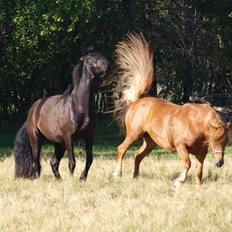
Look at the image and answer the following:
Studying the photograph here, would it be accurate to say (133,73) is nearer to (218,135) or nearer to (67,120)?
(67,120)

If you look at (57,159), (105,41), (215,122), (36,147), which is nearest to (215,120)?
(215,122)

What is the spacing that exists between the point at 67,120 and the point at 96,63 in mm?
1029

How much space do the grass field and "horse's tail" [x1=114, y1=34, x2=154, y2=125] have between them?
4.59ft

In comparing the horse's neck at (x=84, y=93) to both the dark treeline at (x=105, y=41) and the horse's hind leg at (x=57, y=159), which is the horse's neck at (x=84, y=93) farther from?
the dark treeline at (x=105, y=41)

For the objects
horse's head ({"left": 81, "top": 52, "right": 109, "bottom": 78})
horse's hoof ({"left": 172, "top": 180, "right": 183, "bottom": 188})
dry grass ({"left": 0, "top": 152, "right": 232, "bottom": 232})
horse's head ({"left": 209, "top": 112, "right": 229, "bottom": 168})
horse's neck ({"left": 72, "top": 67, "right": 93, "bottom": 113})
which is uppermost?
horse's head ({"left": 81, "top": 52, "right": 109, "bottom": 78})

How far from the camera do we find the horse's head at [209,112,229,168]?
30.5 ft

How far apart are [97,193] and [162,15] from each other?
69.8 feet

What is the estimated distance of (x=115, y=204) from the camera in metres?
7.84

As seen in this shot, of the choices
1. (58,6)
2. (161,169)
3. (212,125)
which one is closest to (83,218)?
(212,125)

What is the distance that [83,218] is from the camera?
23.2 ft

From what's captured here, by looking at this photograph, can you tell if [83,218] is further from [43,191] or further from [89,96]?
[89,96]

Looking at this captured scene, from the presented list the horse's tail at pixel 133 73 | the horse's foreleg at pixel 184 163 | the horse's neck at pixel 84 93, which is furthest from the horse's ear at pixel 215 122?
the horse's tail at pixel 133 73

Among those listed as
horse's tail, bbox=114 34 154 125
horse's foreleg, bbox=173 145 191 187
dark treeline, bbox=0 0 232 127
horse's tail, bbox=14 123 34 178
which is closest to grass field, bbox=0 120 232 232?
horse's foreleg, bbox=173 145 191 187

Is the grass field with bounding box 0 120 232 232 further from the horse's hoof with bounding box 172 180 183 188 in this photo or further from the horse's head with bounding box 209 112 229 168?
the horse's head with bounding box 209 112 229 168
